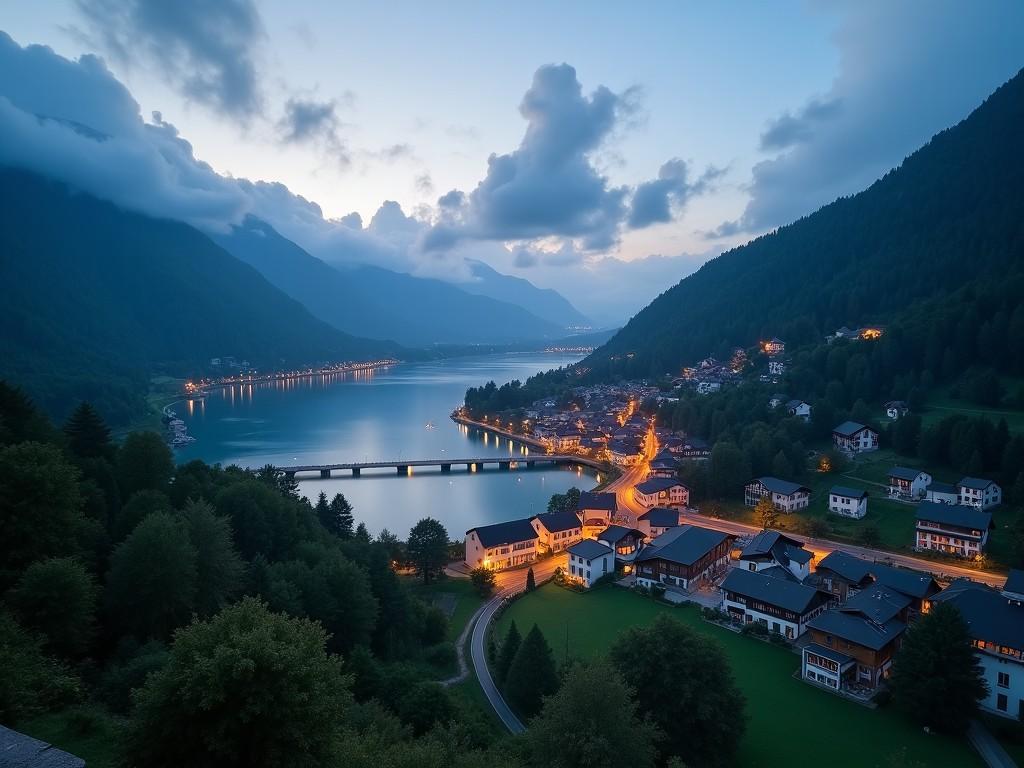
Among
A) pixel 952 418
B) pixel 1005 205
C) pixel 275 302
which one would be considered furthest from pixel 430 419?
pixel 275 302

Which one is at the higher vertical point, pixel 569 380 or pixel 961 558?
pixel 569 380

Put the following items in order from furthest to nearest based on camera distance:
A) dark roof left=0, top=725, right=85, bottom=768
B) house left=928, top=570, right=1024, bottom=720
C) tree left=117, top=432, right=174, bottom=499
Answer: tree left=117, top=432, right=174, bottom=499 < house left=928, top=570, right=1024, bottom=720 < dark roof left=0, top=725, right=85, bottom=768

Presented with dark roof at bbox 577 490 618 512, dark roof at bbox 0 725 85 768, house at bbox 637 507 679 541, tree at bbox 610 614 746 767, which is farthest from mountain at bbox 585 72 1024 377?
dark roof at bbox 0 725 85 768

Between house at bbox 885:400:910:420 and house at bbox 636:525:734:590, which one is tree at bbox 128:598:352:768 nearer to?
house at bbox 636:525:734:590

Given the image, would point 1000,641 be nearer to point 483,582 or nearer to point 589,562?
point 589,562

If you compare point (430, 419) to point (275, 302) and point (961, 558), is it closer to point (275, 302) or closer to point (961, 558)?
point (961, 558)

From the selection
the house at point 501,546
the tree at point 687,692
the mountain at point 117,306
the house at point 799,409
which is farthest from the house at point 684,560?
the mountain at point 117,306

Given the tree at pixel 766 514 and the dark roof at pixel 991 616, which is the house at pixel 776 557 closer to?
the tree at pixel 766 514

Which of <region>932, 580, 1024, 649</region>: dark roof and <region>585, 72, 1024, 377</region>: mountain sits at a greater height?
<region>585, 72, 1024, 377</region>: mountain

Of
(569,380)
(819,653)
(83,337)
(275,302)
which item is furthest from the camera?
(275,302)
